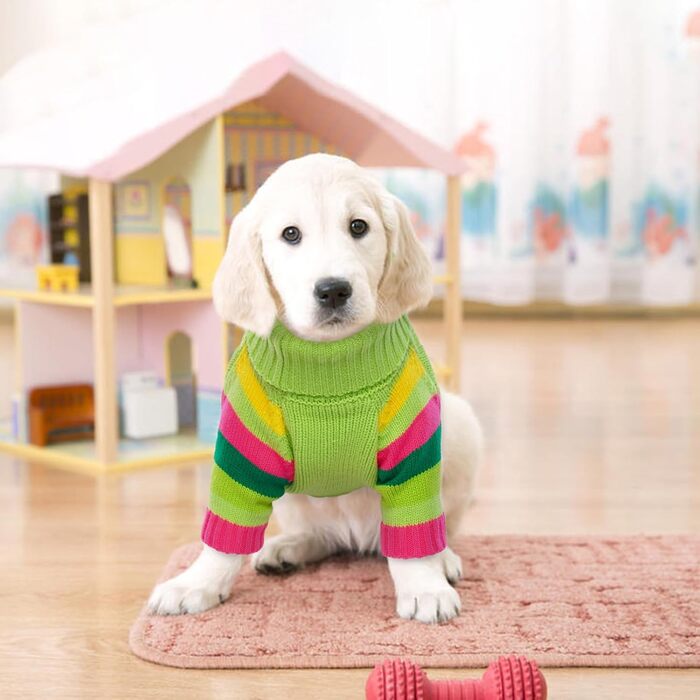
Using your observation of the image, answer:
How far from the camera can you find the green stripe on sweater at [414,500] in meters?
1.30

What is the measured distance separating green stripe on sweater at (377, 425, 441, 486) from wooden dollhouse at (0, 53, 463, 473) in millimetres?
942

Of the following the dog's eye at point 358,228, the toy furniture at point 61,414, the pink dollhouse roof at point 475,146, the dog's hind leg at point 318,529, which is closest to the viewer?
the dog's eye at point 358,228

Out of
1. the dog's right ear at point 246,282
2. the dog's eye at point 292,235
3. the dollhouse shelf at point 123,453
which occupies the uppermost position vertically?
the dog's eye at point 292,235

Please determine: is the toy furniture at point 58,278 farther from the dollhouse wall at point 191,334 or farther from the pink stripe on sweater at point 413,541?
the pink stripe on sweater at point 413,541

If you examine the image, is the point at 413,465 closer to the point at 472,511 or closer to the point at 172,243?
the point at 472,511

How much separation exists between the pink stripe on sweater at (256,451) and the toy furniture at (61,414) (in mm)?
1096

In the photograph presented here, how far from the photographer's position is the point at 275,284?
4.21 ft

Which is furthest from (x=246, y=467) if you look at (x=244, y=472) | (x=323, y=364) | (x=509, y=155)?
(x=509, y=155)

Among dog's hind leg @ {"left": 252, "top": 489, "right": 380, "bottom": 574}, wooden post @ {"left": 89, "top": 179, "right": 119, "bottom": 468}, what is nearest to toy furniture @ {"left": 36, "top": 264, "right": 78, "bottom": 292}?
wooden post @ {"left": 89, "top": 179, "right": 119, "bottom": 468}

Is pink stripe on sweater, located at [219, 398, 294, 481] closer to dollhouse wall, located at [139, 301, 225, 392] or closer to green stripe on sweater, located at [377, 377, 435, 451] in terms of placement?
green stripe on sweater, located at [377, 377, 435, 451]

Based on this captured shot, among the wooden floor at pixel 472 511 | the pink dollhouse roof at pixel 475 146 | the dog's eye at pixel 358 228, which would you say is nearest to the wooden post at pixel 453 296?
the wooden floor at pixel 472 511

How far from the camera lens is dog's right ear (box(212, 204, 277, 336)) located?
1.28 metres

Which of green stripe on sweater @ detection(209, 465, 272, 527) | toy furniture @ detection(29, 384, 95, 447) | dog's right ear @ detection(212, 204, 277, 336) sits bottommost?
toy furniture @ detection(29, 384, 95, 447)

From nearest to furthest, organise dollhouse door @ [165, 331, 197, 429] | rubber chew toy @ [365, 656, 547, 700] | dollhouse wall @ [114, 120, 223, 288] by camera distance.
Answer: rubber chew toy @ [365, 656, 547, 700]
dollhouse wall @ [114, 120, 223, 288]
dollhouse door @ [165, 331, 197, 429]
